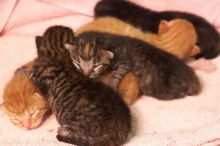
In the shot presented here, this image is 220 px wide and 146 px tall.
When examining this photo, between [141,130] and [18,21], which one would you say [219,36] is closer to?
[141,130]

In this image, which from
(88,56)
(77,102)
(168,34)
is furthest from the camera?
(168,34)

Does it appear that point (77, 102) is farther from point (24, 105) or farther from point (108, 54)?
point (108, 54)

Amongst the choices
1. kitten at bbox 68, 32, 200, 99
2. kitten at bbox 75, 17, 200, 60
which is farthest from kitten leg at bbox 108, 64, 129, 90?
kitten at bbox 75, 17, 200, 60

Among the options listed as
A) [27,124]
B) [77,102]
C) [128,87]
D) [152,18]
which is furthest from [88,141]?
[152,18]

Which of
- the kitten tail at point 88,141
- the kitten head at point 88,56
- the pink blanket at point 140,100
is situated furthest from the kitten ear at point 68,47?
the kitten tail at point 88,141

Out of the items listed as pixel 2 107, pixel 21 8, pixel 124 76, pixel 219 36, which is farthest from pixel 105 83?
pixel 21 8
